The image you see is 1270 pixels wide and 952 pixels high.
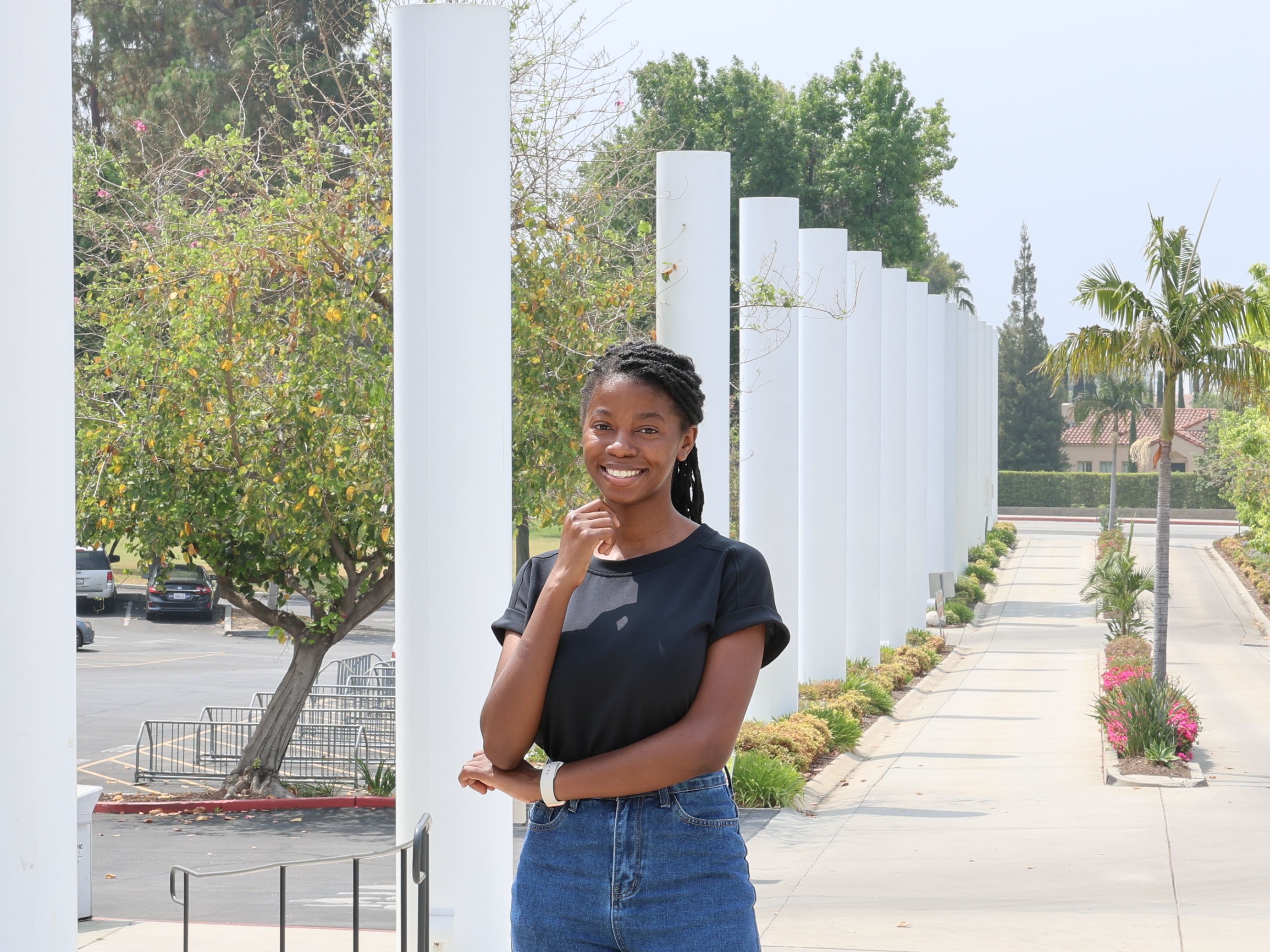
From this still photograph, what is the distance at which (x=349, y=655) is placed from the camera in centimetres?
3259

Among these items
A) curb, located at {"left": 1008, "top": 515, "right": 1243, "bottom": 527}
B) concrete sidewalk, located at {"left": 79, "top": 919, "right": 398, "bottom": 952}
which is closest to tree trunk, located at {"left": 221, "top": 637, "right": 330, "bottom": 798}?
concrete sidewalk, located at {"left": 79, "top": 919, "right": 398, "bottom": 952}

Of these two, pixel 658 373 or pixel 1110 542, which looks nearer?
pixel 658 373

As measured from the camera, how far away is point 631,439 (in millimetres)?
2887

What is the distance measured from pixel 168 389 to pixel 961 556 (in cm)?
2908

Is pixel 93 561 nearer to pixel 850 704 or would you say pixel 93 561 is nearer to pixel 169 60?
pixel 169 60

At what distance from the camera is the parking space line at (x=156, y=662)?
2959cm

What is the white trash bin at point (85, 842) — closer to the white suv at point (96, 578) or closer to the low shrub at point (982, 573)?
the white suv at point (96, 578)

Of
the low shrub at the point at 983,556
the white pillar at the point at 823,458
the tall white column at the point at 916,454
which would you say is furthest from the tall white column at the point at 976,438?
the white pillar at the point at 823,458

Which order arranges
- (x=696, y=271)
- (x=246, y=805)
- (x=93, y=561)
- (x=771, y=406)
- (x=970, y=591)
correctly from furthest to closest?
(x=93, y=561)
(x=970, y=591)
(x=771, y=406)
(x=246, y=805)
(x=696, y=271)

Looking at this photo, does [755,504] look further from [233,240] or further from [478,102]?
[478,102]

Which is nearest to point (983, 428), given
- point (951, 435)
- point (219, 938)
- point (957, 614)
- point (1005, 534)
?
point (1005, 534)

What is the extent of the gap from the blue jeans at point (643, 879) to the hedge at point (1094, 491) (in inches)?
2956

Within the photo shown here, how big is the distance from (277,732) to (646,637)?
559 inches

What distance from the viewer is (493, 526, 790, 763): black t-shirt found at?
8.98 ft
